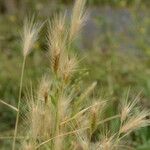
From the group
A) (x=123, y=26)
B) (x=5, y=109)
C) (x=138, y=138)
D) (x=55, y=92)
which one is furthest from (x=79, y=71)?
(x=123, y=26)

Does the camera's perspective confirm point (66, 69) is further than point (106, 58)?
No

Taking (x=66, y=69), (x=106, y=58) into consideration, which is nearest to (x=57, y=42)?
(x=66, y=69)

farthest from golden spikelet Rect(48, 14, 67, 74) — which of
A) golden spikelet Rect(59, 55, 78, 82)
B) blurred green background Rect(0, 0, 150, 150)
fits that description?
blurred green background Rect(0, 0, 150, 150)

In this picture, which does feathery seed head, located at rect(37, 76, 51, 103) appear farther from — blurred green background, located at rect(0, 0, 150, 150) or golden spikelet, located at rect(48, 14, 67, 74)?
blurred green background, located at rect(0, 0, 150, 150)

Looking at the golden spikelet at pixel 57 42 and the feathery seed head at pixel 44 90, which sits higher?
the golden spikelet at pixel 57 42

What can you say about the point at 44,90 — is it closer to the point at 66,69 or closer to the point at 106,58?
the point at 66,69

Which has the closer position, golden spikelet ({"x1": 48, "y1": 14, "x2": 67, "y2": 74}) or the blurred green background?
golden spikelet ({"x1": 48, "y1": 14, "x2": 67, "y2": 74})

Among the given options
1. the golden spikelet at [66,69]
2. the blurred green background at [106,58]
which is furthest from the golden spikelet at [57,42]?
the blurred green background at [106,58]

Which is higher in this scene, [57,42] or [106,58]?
[57,42]

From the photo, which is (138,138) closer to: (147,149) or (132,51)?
(147,149)

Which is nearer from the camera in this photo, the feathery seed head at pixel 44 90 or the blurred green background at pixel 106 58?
the feathery seed head at pixel 44 90

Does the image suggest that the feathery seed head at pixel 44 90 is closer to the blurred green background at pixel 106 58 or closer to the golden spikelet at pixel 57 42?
the golden spikelet at pixel 57 42
